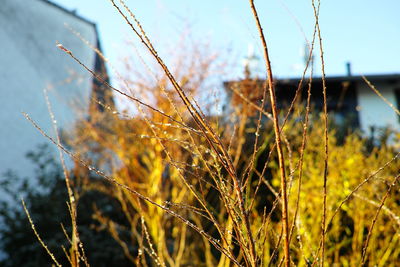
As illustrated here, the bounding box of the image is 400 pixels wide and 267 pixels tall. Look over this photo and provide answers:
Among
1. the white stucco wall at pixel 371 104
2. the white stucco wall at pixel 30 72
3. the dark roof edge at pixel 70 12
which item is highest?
the dark roof edge at pixel 70 12

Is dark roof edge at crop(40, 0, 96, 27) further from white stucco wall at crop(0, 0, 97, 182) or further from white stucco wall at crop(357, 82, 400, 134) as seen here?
white stucco wall at crop(357, 82, 400, 134)

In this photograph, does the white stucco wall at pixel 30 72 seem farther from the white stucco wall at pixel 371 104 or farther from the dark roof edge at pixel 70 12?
the white stucco wall at pixel 371 104

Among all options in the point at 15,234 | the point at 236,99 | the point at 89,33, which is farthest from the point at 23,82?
the point at 236,99

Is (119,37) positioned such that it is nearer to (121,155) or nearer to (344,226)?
(121,155)

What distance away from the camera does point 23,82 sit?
10992 millimetres

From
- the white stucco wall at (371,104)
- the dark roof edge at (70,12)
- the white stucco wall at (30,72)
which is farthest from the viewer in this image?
the white stucco wall at (371,104)

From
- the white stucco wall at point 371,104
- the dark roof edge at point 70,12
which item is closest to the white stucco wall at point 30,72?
the dark roof edge at point 70,12

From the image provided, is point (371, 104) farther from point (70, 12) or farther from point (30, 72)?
point (30, 72)

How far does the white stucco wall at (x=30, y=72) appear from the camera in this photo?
10016 millimetres

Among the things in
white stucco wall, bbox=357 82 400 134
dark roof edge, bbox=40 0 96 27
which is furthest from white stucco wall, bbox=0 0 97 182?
white stucco wall, bbox=357 82 400 134

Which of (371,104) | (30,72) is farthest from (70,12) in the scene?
(371,104)

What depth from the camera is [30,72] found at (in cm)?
1148

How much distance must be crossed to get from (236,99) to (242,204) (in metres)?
3.25

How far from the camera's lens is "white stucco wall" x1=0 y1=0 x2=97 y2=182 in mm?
10016
